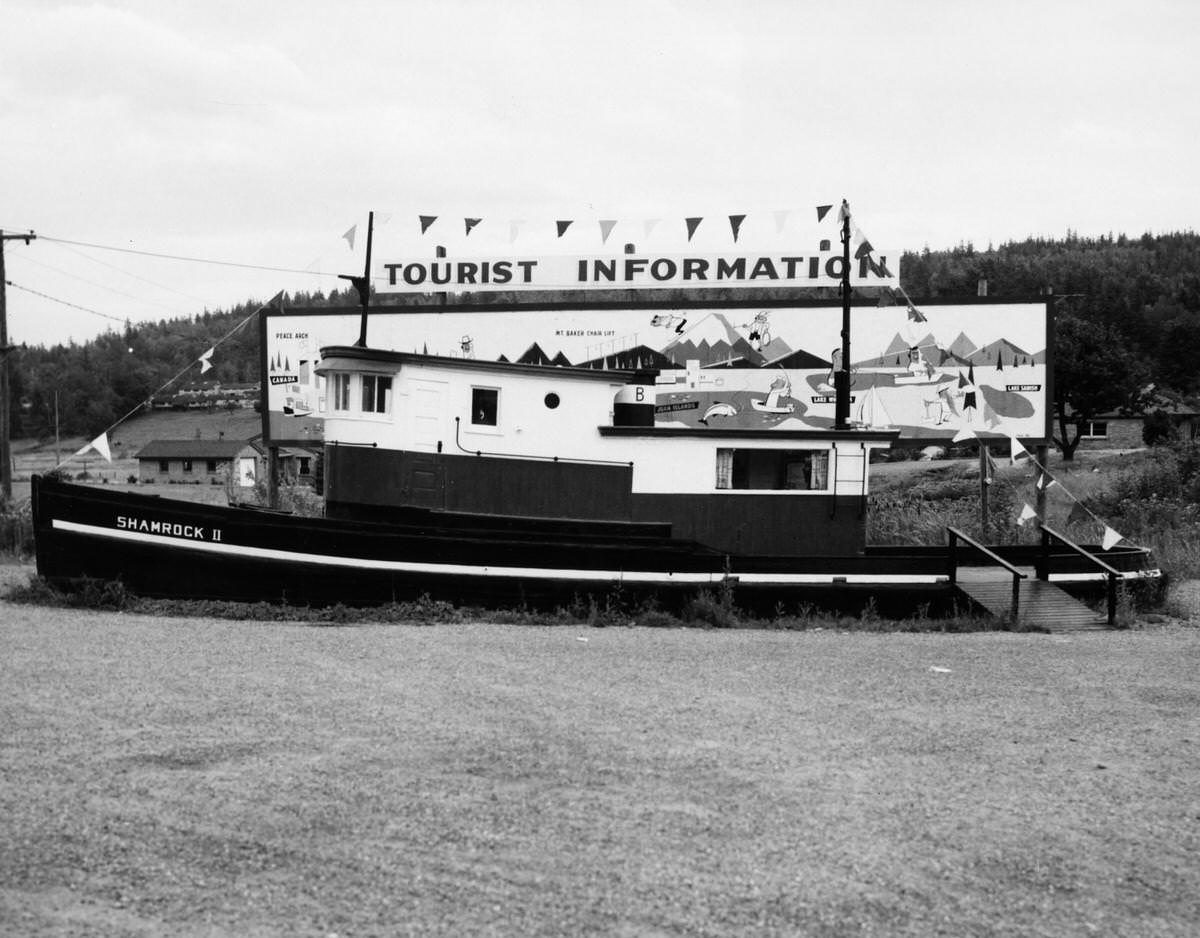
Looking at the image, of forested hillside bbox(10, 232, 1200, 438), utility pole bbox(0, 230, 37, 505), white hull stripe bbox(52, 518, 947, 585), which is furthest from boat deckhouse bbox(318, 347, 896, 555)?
forested hillside bbox(10, 232, 1200, 438)

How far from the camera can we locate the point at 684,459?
48.7 feet

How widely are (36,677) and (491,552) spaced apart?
578 cm

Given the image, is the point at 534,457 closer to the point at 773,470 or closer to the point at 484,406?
the point at 484,406

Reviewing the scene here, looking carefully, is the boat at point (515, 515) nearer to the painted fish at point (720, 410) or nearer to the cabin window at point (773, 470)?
the cabin window at point (773, 470)

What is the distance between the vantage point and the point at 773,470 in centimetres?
1495

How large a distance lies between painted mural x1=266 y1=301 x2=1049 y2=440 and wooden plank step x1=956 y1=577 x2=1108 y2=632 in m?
6.55

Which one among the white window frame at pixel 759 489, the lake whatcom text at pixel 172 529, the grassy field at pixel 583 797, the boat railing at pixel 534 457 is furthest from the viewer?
the white window frame at pixel 759 489

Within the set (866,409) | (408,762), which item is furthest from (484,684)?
(866,409)

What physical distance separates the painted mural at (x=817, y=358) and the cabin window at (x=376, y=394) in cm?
764

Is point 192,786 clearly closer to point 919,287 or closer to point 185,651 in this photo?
point 185,651

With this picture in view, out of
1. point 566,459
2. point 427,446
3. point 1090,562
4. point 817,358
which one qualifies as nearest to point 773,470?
point 566,459

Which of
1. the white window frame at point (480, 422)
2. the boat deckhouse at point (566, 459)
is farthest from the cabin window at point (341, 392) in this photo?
the white window frame at point (480, 422)

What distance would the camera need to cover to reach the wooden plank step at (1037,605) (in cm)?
1375

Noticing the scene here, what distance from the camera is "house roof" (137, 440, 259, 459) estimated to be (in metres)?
58.6
